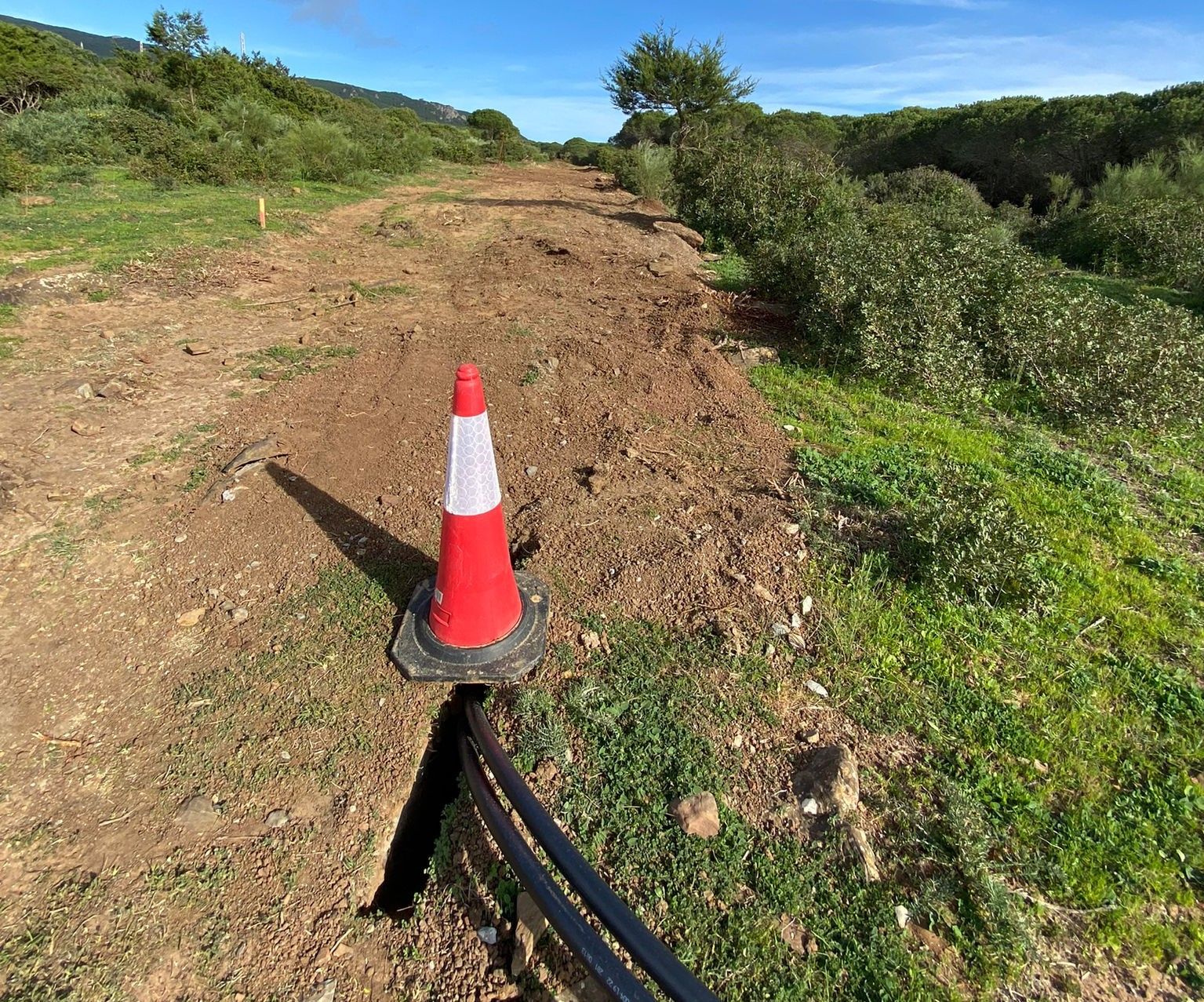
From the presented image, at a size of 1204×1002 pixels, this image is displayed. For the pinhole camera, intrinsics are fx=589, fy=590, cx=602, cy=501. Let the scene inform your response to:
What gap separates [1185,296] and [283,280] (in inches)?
430

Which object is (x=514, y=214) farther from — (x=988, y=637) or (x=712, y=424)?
(x=988, y=637)

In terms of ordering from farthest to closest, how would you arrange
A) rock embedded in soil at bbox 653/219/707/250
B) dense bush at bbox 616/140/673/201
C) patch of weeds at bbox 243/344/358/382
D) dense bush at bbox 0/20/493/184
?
dense bush at bbox 616/140/673/201 < dense bush at bbox 0/20/493/184 < rock embedded in soil at bbox 653/219/707/250 < patch of weeds at bbox 243/344/358/382

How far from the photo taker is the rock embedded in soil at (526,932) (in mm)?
1475

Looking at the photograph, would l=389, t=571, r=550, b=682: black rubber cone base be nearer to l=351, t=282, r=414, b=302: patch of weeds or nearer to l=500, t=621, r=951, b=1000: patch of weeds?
l=500, t=621, r=951, b=1000: patch of weeds

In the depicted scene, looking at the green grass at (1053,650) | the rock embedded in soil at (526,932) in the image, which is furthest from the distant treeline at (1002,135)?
the rock embedded in soil at (526,932)

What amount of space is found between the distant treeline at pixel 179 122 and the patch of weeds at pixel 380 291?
7470 mm

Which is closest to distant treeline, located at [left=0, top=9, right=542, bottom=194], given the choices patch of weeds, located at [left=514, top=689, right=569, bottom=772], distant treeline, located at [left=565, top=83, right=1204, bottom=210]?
distant treeline, located at [left=565, top=83, right=1204, bottom=210]

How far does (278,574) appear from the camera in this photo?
102 inches

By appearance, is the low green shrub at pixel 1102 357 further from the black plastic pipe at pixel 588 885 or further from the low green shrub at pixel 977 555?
the black plastic pipe at pixel 588 885

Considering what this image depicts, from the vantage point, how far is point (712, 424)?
3.74 metres

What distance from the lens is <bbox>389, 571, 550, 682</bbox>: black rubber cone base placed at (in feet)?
6.93

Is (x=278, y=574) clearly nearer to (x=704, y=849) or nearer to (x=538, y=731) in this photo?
(x=538, y=731)

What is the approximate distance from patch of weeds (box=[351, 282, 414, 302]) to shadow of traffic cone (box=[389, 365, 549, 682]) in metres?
4.87

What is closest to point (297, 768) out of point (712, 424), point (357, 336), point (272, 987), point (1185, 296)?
point (272, 987)
